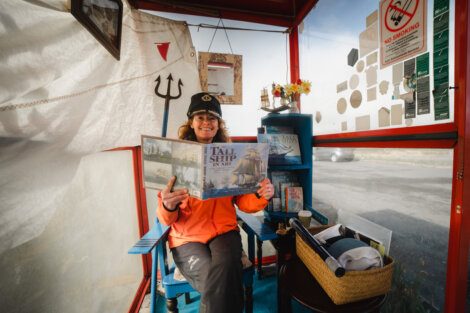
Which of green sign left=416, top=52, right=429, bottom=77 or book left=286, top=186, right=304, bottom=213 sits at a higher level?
green sign left=416, top=52, right=429, bottom=77

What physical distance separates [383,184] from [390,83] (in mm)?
2773

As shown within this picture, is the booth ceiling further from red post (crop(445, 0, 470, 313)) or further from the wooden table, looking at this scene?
the wooden table

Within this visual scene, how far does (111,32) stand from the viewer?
1222 millimetres

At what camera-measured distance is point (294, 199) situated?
1.96 m

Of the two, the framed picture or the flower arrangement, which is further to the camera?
the flower arrangement

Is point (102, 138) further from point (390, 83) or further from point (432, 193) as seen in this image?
point (432, 193)

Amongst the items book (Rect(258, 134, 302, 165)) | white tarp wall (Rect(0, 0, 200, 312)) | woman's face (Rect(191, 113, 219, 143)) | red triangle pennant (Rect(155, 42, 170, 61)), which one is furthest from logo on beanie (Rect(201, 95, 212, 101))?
red triangle pennant (Rect(155, 42, 170, 61))

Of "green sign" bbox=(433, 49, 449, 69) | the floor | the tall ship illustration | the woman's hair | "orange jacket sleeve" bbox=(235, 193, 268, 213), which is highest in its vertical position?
"green sign" bbox=(433, 49, 449, 69)

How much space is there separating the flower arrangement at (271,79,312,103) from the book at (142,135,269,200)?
3.39 feet

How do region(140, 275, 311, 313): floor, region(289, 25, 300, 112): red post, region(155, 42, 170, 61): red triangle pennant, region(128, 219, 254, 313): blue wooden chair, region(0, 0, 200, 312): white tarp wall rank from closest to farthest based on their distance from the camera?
region(0, 0, 200, 312): white tarp wall < region(128, 219, 254, 313): blue wooden chair < region(140, 275, 311, 313): floor < region(155, 42, 170, 61): red triangle pennant < region(289, 25, 300, 112): red post

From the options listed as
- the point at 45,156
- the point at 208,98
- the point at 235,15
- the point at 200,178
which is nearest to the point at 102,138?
the point at 45,156

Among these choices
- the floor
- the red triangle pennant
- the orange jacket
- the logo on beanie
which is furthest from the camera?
the red triangle pennant

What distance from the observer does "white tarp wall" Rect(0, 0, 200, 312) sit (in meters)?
0.60

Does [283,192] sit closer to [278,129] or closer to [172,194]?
[278,129]
